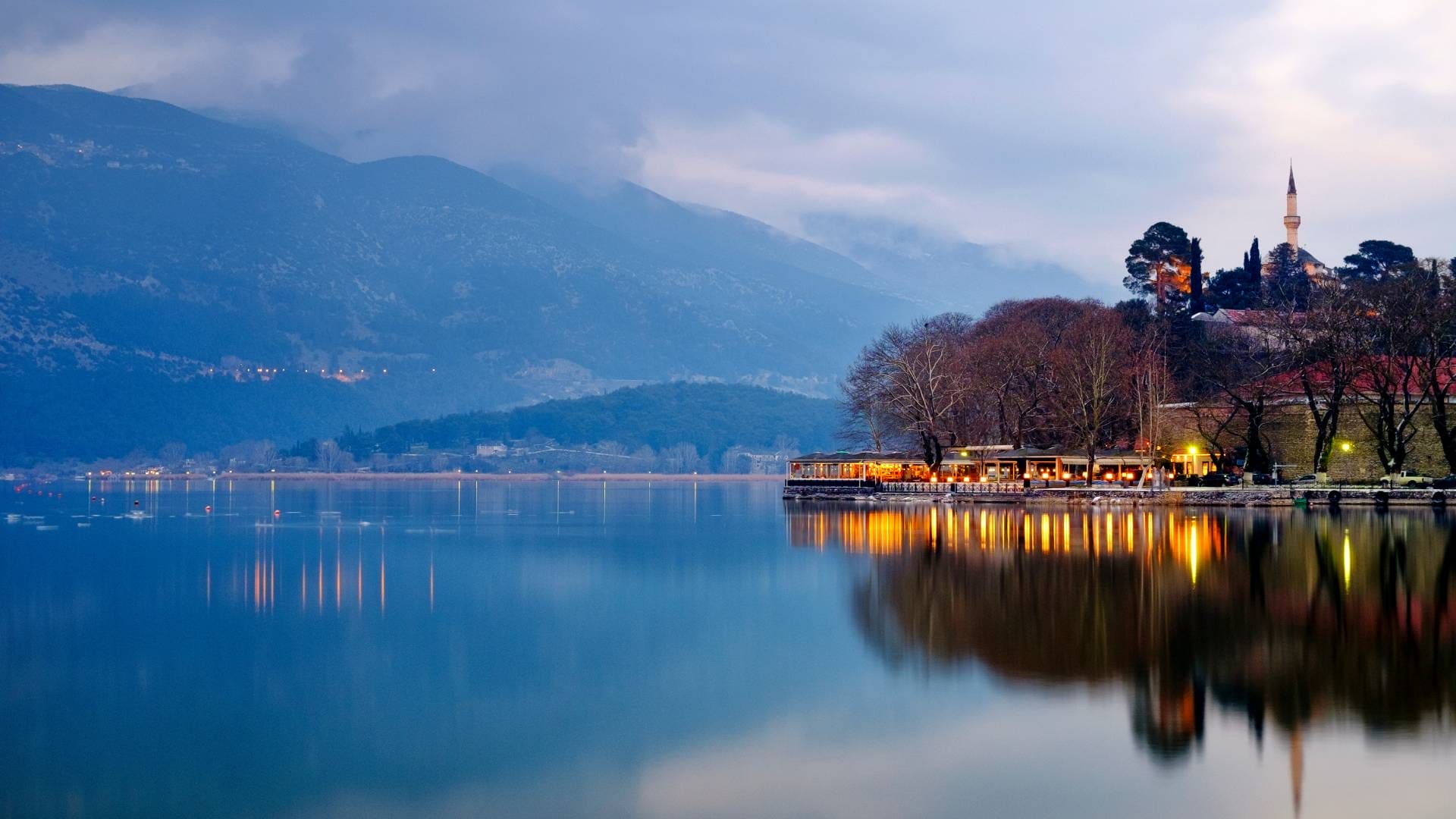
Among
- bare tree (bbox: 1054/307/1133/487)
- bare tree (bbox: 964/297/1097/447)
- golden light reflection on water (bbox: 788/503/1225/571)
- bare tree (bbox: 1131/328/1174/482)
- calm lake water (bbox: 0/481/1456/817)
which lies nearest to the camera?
calm lake water (bbox: 0/481/1456/817)

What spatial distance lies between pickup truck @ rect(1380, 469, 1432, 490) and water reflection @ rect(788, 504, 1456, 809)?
19411 millimetres

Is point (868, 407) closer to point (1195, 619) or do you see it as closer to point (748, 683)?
point (1195, 619)

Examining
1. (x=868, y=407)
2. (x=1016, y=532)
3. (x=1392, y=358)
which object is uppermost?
(x=1392, y=358)

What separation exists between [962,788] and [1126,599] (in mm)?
16635

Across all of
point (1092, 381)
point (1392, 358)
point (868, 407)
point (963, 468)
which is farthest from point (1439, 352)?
point (868, 407)

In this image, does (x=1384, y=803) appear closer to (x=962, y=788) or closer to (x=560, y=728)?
(x=962, y=788)

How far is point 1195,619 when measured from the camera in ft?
96.5

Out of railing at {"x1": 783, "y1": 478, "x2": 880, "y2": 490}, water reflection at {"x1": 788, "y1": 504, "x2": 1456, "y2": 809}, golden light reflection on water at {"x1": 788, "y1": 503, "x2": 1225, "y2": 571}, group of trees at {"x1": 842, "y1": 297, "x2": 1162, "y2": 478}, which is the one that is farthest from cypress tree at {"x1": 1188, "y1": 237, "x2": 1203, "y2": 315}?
water reflection at {"x1": 788, "y1": 504, "x2": 1456, "y2": 809}

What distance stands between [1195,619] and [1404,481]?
5313 centimetres

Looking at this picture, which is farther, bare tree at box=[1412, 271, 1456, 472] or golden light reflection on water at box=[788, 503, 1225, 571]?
bare tree at box=[1412, 271, 1456, 472]

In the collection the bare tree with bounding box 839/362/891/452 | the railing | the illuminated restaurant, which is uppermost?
the bare tree with bounding box 839/362/891/452

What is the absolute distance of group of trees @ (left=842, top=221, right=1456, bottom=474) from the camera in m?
76.2

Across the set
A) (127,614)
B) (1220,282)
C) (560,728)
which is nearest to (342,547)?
(127,614)

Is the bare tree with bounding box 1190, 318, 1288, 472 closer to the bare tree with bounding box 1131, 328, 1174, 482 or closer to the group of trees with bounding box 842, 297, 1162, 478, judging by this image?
the bare tree with bounding box 1131, 328, 1174, 482
